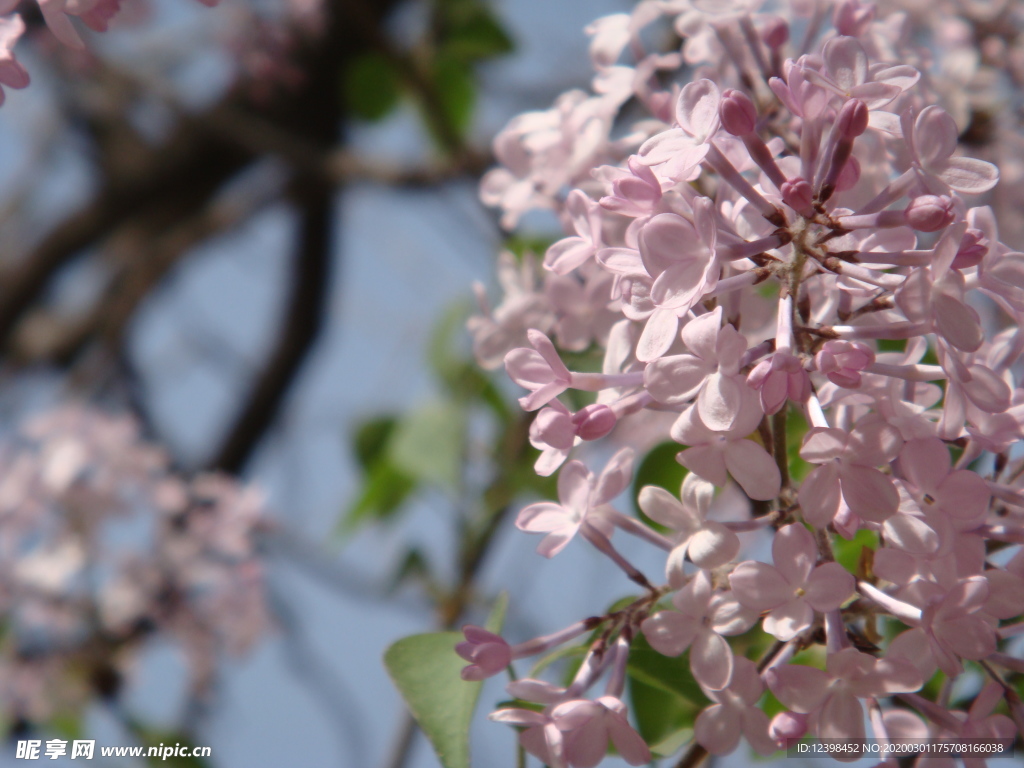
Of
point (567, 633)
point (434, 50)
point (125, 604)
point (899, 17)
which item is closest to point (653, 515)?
point (567, 633)

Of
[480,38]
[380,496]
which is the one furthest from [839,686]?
[480,38]

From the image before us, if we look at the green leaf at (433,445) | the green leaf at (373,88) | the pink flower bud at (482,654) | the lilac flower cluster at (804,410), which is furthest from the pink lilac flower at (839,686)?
the green leaf at (373,88)

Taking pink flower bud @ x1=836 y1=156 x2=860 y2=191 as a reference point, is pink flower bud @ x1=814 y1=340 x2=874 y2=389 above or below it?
below

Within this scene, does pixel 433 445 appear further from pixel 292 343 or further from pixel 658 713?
pixel 292 343

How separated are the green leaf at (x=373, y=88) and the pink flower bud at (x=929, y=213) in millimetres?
1270

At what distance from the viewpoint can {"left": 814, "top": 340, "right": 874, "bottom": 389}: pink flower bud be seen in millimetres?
281

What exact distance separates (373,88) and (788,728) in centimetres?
140

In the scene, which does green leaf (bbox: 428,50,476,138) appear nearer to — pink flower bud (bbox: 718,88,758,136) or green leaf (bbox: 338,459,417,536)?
green leaf (bbox: 338,459,417,536)

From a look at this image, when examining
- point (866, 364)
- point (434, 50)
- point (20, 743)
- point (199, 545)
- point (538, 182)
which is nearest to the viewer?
point (866, 364)

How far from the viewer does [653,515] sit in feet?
1.06

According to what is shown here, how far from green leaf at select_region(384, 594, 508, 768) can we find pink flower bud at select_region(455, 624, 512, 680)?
0.05m

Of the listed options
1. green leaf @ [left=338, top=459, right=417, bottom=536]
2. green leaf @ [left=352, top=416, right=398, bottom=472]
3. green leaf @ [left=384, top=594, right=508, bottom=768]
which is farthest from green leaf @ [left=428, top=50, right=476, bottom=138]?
green leaf @ [left=384, top=594, right=508, bottom=768]

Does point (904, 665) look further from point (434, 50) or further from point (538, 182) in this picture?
point (434, 50)

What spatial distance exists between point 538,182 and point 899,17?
225 millimetres
